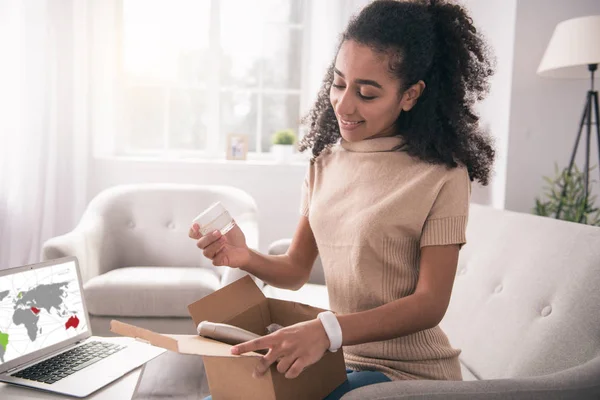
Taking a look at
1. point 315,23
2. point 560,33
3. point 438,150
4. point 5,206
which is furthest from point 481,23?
point 5,206

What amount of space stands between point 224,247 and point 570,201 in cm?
208

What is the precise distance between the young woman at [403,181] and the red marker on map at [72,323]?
60 centimetres

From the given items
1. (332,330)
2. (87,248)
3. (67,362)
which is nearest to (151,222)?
(87,248)

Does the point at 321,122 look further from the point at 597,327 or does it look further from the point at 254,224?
the point at 254,224

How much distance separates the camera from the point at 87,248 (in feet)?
8.14

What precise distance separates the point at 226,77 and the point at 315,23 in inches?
27.6

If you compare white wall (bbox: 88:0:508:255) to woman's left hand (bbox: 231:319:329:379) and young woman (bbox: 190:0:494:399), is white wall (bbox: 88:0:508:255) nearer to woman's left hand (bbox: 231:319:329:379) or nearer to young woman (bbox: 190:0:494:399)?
young woman (bbox: 190:0:494:399)

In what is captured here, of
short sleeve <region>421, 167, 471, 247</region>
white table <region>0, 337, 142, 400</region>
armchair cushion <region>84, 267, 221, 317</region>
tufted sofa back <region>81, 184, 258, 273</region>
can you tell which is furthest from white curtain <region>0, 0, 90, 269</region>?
short sleeve <region>421, 167, 471, 247</region>

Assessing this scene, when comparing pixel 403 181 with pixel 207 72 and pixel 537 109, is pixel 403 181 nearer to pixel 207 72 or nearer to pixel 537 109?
pixel 537 109

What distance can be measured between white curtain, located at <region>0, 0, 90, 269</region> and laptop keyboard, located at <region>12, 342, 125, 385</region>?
2.07 metres

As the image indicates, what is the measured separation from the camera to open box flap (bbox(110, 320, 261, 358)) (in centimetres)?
71

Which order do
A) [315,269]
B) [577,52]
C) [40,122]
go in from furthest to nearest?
[40,122], [315,269], [577,52]

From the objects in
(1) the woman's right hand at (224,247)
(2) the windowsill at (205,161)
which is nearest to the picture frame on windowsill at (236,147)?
(2) the windowsill at (205,161)

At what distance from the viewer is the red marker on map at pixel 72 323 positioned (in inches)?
56.3
